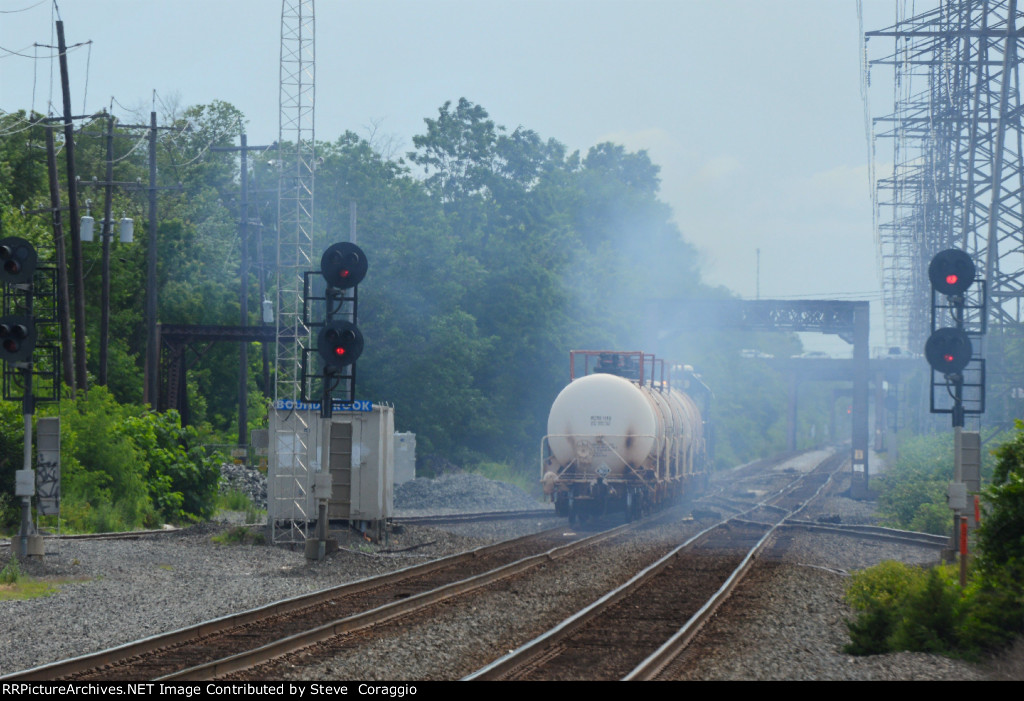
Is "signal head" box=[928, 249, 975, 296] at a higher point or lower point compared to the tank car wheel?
higher

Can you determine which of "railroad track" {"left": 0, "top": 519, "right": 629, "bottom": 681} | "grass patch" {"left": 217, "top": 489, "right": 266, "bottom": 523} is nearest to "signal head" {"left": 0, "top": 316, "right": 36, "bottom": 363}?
"railroad track" {"left": 0, "top": 519, "right": 629, "bottom": 681}

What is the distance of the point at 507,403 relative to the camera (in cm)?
5234

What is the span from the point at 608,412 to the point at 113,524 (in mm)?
11458

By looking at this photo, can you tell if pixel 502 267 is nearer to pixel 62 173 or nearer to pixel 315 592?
pixel 62 173

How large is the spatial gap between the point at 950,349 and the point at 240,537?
14.2m

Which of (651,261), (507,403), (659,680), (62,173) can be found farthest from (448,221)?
(651,261)

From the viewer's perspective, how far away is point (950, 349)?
16422mm

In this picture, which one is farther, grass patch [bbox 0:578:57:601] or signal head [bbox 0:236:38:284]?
signal head [bbox 0:236:38:284]

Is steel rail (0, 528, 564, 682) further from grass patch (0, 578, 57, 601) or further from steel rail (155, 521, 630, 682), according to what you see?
grass patch (0, 578, 57, 601)

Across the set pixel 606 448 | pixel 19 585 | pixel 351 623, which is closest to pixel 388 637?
pixel 351 623

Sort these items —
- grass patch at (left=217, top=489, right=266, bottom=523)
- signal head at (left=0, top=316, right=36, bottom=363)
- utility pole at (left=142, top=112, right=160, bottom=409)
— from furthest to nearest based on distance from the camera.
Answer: utility pole at (left=142, top=112, right=160, bottom=409), grass patch at (left=217, top=489, right=266, bottom=523), signal head at (left=0, top=316, right=36, bottom=363)

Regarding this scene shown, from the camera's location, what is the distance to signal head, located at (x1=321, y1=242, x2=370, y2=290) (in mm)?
20406

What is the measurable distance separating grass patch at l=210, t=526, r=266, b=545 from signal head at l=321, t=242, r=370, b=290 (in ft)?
19.9

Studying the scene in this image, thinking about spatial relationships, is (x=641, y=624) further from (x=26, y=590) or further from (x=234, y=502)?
(x=234, y=502)
